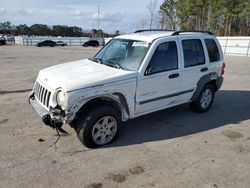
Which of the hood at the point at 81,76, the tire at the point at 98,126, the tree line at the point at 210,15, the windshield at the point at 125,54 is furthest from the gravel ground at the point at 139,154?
the tree line at the point at 210,15

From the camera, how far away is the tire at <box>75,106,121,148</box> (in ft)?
13.5

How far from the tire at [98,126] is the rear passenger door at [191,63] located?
1.82 metres

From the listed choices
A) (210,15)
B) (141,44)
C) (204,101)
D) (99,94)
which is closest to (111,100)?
(99,94)

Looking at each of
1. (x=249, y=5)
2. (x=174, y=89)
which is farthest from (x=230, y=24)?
(x=174, y=89)

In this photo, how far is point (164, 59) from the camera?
4.98 meters

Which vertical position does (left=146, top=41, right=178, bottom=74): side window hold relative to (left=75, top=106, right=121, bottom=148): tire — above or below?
above

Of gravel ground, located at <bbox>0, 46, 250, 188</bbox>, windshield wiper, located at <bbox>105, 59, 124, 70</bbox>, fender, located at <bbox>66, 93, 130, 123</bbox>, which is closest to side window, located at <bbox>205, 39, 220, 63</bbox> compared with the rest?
gravel ground, located at <bbox>0, 46, 250, 188</bbox>

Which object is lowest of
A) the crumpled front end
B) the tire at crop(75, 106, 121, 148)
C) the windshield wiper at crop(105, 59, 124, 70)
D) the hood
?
the tire at crop(75, 106, 121, 148)

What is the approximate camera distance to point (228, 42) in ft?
100

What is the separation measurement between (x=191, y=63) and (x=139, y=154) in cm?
245

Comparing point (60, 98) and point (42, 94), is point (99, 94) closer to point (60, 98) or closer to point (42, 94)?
point (60, 98)

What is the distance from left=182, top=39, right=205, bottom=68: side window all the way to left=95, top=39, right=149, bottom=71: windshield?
102 cm

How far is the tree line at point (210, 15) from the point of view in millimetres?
39500

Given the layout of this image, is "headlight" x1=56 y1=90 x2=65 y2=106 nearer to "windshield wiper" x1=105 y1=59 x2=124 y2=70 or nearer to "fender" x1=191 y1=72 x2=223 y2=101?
"windshield wiper" x1=105 y1=59 x2=124 y2=70
